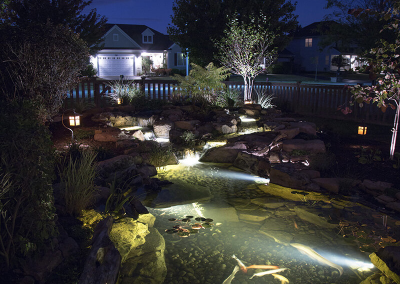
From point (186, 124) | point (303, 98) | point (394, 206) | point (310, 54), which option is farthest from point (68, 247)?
point (310, 54)

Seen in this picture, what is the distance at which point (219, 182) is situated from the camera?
240 inches

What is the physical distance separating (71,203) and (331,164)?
4749 mm

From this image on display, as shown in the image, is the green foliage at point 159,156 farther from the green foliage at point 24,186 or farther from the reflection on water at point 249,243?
the green foliage at point 24,186

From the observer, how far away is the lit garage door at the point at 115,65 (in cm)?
3256

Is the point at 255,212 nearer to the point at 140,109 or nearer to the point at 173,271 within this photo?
the point at 173,271

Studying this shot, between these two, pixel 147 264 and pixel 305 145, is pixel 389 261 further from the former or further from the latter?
pixel 305 145

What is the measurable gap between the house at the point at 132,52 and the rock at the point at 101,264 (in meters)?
29.1

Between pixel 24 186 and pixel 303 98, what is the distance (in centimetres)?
1226

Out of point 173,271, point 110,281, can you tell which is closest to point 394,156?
point 173,271

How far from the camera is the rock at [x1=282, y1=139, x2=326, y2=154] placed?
→ 6966 mm

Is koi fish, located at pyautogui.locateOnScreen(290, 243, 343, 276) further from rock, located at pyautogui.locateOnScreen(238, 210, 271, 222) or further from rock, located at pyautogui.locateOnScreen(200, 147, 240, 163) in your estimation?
rock, located at pyautogui.locateOnScreen(200, 147, 240, 163)

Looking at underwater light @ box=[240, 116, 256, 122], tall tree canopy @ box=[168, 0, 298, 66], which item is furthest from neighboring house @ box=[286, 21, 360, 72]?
underwater light @ box=[240, 116, 256, 122]

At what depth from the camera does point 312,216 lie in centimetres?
454

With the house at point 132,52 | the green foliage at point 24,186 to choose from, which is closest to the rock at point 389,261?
the green foliage at point 24,186
